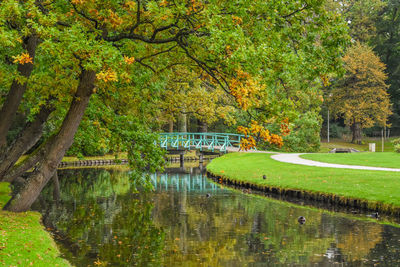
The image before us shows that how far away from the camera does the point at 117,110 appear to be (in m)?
17.6

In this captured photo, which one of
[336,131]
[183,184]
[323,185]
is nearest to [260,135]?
[323,185]

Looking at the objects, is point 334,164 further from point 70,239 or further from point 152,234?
point 70,239

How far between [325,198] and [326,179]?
2.51 metres

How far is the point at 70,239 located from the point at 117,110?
5979 millimetres

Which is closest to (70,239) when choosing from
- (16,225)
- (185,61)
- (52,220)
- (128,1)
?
(16,225)

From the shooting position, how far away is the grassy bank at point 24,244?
30.4ft

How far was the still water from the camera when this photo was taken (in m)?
11.1

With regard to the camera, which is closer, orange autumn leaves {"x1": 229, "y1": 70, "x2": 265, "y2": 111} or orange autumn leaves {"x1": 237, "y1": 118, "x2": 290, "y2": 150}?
orange autumn leaves {"x1": 229, "y1": 70, "x2": 265, "y2": 111}

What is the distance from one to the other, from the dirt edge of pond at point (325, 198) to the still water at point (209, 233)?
51.0 inches

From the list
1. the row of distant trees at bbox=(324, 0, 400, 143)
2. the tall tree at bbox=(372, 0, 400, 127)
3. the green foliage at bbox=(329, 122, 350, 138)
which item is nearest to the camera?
the row of distant trees at bbox=(324, 0, 400, 143)

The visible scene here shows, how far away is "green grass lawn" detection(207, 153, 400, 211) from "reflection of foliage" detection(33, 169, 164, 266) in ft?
22.1

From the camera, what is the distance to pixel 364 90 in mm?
54375

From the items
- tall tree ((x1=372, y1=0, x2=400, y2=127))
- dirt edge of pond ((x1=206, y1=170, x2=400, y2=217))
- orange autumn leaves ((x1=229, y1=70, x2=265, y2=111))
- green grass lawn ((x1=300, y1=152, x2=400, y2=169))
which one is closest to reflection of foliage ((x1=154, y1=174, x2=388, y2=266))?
dirt edge of pond ((x1=206, y1=170, x2=400, y2=217))

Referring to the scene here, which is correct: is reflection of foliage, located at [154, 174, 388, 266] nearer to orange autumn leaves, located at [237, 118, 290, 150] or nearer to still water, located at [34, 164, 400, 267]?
still water, located at [34, 164, 400, 267]
